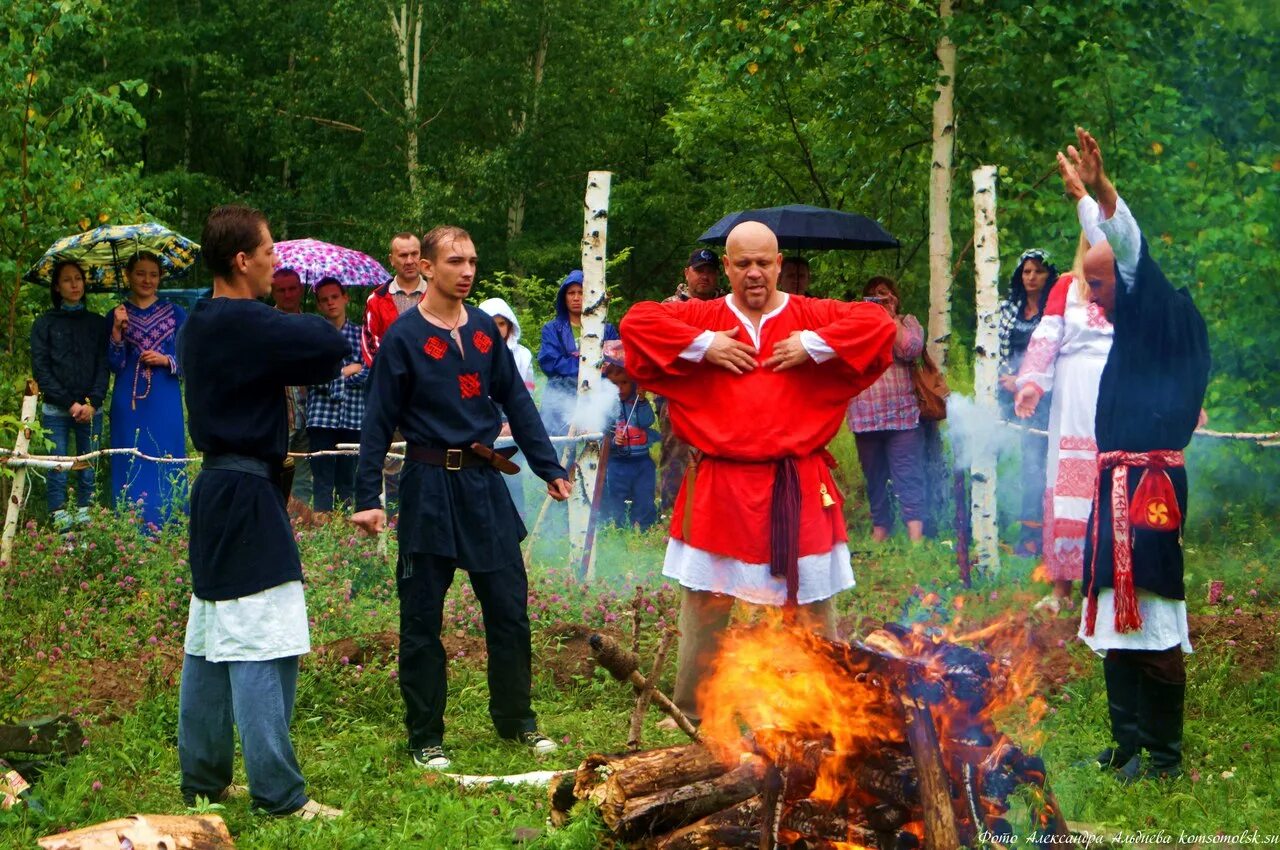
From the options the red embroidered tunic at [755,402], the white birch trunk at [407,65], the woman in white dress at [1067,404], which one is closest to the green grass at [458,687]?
the woman in white dress at [1067,404]

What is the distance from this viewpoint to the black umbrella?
11555 millimetres

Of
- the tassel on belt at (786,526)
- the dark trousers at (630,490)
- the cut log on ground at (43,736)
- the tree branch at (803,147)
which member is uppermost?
the tree branch at (803,147)

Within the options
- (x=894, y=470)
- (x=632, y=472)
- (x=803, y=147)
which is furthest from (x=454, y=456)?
(x=803, y=147)

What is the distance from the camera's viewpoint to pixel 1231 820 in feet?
17.5

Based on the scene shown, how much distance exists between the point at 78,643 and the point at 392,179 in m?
20.0

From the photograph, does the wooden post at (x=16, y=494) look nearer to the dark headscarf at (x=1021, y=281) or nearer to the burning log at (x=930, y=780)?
the burning log at (x=930, y=780)

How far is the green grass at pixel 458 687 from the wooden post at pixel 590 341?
399mm

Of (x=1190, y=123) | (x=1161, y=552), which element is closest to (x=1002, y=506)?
(x=1190, y=123)

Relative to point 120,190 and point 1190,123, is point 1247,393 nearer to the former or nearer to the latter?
point 1190,123

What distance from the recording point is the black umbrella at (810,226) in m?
11.6

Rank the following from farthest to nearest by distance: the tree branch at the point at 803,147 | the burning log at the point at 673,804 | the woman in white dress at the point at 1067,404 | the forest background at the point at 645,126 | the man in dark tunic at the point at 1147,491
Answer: the tree branch at the point at 803,147 → the forest background at the point at 645,126 → the woman in white dress at the point at 1067,404 → the man in dark tunic at the point at 1147,491 → the burning log at the point at 673,804

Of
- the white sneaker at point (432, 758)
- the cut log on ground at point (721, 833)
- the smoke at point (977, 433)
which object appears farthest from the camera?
the smoke at point (977, 433)

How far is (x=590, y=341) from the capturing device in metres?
9.77

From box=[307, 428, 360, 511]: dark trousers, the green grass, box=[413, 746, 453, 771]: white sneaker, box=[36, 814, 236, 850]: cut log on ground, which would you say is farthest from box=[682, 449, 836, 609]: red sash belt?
box=[307, 428, 360, 511]: dark trousers
